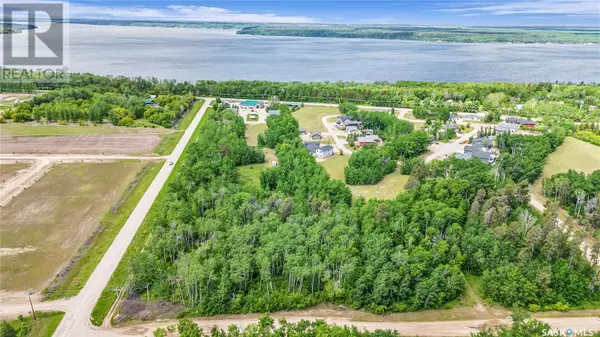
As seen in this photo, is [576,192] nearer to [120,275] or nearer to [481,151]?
[481,151]

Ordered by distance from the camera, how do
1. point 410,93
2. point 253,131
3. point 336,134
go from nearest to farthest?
point 336,134 → point 253,131 → point 410,93

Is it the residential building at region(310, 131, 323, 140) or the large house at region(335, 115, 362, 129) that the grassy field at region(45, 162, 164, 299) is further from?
the large house at region(335, 115, 362, 129)

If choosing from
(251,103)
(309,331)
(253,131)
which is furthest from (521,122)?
(309,331)

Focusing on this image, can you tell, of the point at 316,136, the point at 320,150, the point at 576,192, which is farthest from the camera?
the point at 316,136

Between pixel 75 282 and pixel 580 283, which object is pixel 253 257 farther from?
pixel 580 283

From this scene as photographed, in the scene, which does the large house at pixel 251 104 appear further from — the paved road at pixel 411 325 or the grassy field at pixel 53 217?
the paved road at pixel 411 325
